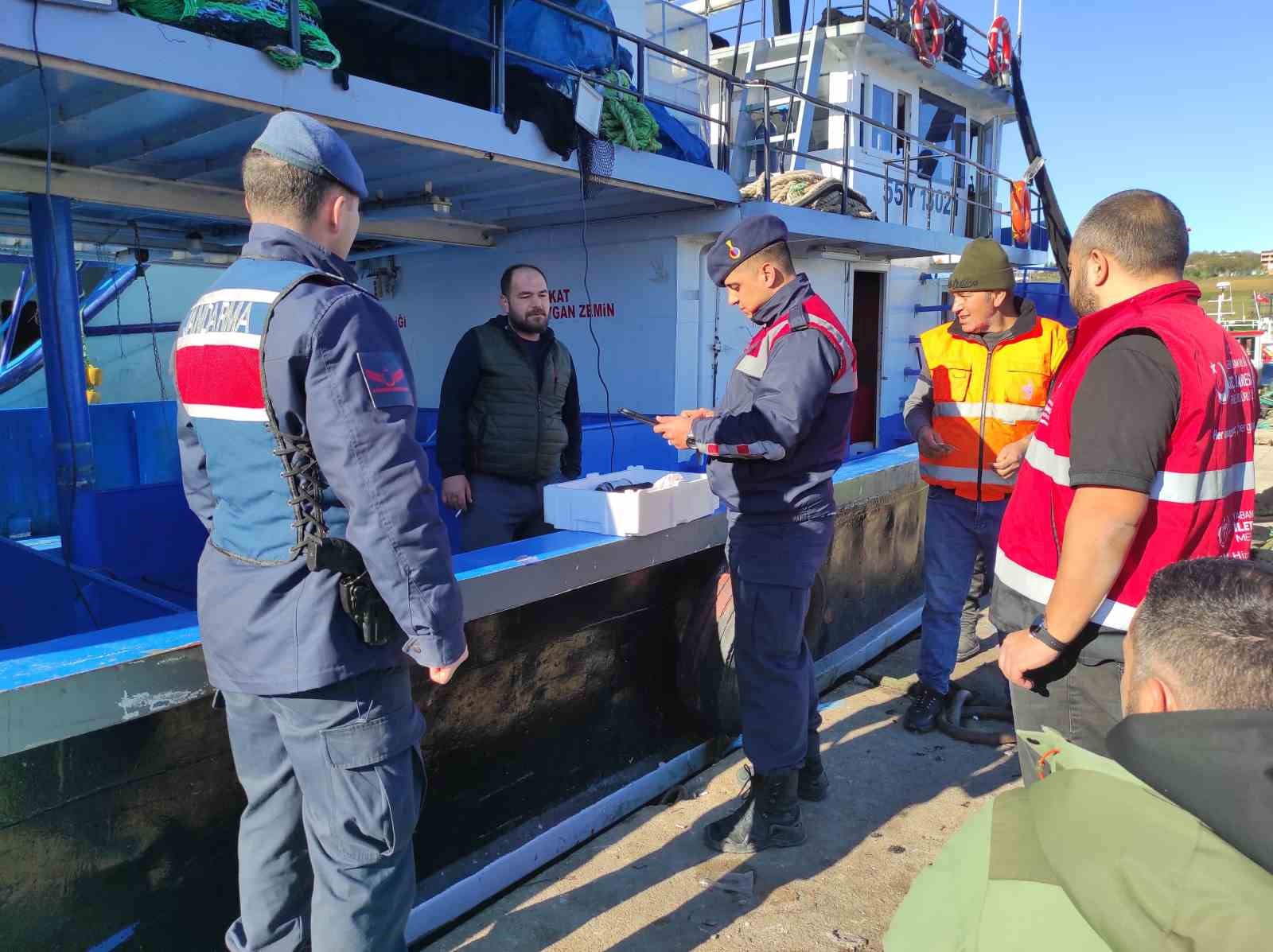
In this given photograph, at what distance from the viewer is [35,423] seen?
20.0ft

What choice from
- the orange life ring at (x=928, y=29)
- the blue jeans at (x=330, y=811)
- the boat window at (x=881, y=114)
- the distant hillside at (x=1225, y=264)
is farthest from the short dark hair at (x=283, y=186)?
the distant hillside at (x=1225, y=264)

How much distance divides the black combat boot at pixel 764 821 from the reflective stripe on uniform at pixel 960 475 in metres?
1.62

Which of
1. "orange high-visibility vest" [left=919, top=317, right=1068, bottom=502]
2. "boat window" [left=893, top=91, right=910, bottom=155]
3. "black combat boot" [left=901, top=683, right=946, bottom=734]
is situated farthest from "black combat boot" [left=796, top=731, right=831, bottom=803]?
"boat window" [left=893, top=91, right=910, bottom=155]

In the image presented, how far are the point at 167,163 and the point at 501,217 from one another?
243 cm

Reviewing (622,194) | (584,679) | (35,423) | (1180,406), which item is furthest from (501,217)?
(1180,406)

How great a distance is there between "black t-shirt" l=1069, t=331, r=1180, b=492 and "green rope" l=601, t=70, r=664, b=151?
371cm

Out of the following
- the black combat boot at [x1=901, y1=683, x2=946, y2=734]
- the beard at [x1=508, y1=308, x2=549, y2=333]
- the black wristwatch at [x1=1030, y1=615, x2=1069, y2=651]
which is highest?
the beard at [x1=508, y1=308, x2=549, y2=333]

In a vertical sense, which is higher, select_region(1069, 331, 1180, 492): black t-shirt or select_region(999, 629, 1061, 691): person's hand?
select_region(1069, 331, 1180, 492): black t-shirt

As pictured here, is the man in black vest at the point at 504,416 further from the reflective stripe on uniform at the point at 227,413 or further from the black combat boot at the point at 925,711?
the reflective stripe on uniform at the point at 227,413

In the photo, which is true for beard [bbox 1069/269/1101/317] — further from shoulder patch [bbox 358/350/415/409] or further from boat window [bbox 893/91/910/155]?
boat window [bbox 893/91/910/155]

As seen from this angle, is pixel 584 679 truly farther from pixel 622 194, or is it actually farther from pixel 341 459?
pixel 622 194

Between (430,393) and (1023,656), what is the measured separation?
21.7 feet

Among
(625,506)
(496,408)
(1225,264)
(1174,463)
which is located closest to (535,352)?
(496,408)

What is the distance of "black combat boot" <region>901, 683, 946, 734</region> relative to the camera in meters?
4.14
